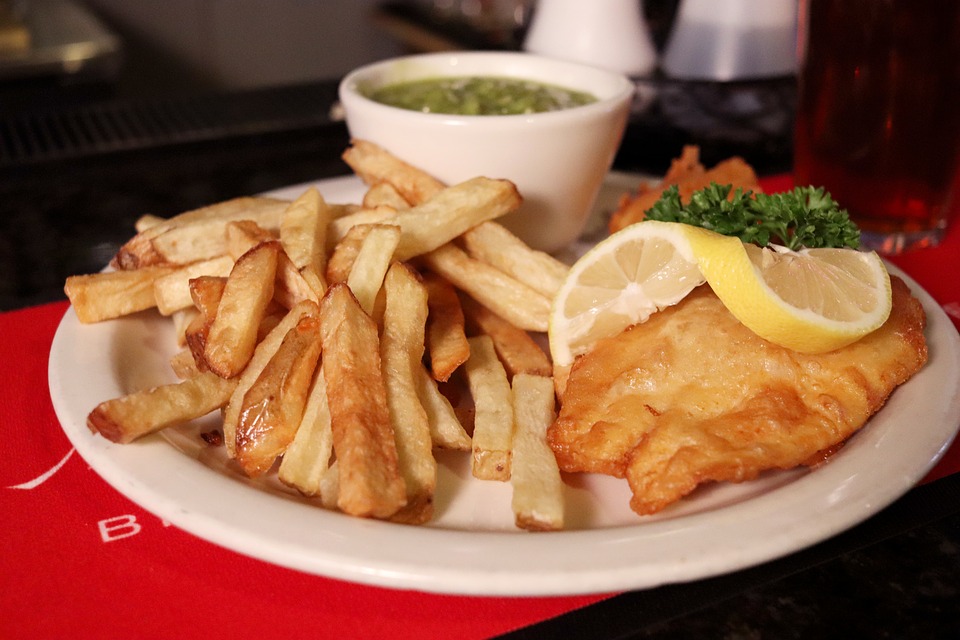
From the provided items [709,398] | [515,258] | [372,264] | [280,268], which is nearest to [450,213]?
[515,258]

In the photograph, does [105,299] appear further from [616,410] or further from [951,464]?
[951,464]

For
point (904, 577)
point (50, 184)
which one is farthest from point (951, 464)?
point (50, 184)

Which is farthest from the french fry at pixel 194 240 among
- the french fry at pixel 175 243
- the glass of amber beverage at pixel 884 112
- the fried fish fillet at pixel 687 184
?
the glass of amber beverage at pixel 884 112

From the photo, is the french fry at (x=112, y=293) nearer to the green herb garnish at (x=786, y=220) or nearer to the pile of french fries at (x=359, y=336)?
the pile of french fries at (x=359, y=336)

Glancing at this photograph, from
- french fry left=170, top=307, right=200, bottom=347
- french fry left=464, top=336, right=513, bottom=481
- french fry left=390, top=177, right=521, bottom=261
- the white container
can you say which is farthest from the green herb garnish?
Result: the white container

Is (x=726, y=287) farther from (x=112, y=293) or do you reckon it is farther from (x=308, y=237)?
(x=112, y=293)
